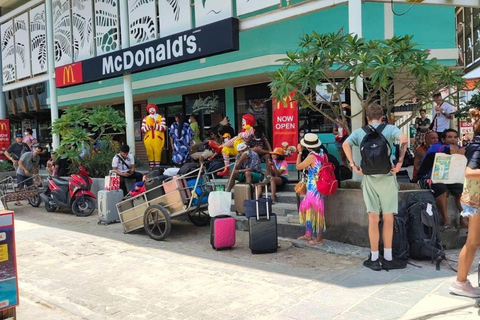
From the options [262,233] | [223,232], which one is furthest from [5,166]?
[262,233]

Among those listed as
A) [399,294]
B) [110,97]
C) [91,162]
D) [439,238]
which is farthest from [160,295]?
[110,97]

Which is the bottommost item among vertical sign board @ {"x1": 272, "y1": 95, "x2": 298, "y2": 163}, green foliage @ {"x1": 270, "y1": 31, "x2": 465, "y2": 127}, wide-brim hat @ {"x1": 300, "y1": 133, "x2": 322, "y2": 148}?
wide-brim hat @ {"x1": 300, "y1": 133, "x2": 322, "y2": 148}

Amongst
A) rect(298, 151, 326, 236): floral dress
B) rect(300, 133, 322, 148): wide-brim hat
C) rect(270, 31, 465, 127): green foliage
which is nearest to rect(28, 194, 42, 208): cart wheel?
rect(270, 31, 465, 127): green foliage

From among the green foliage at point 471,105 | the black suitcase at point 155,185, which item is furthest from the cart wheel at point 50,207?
the green foliage at point 471,105

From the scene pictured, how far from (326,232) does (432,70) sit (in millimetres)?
2785

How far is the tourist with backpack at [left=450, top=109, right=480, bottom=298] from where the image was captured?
12.5ft

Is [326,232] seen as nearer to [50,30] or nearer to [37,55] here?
[50,30]

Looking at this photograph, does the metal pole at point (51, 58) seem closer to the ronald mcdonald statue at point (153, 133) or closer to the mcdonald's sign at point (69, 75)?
the mcdonald's sign at point (69, 75)

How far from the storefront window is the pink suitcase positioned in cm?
667

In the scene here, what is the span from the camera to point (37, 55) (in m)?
14.6

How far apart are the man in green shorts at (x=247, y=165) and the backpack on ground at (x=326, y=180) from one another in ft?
5.74

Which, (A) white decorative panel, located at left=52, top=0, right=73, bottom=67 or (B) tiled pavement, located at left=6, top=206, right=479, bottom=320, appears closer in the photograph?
(B) tiled pavement, located at left=6, top=206, right=479, bottom=320

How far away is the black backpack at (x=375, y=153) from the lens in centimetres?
494

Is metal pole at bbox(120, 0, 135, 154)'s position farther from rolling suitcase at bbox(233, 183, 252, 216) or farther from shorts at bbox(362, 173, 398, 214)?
shorts at bbox(362, 173, 398, 214)
